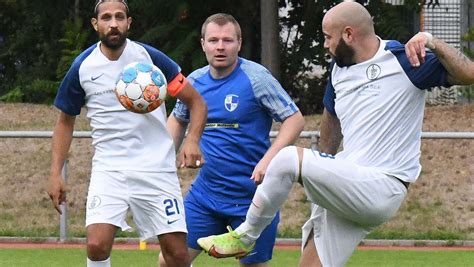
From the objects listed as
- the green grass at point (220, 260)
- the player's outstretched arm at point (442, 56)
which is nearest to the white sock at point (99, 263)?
the player's outstretched arm at point (442, 56)

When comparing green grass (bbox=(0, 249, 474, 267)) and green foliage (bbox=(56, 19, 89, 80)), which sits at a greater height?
green foliage (bbox=(56, 19, 89, 80))

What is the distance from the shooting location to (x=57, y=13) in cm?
2069

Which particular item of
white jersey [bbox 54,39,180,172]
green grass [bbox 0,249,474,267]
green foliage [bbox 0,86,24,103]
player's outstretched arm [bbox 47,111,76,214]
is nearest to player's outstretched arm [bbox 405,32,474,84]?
white jersey [bbox 54,39,180,172]

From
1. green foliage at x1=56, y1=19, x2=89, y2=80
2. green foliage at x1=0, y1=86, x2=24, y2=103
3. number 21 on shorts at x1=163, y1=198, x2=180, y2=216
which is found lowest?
green foliage at x1=0, y1=86, x2=24, y2=103

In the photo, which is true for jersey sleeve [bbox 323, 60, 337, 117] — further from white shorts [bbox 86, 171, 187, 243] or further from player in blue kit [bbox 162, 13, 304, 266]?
white shorts [bbox 86, 171, 187, 243]

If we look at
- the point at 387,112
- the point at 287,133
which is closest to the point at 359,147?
the point at 387,112

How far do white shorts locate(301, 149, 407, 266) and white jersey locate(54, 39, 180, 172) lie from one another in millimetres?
1301

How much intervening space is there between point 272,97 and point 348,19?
4.82ft

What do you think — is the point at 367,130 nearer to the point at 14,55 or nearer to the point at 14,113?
the point at 14,113

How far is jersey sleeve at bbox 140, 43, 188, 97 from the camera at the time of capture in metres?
8.19

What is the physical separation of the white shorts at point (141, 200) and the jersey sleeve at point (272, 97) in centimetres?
88

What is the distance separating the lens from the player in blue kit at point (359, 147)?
22.3 feet

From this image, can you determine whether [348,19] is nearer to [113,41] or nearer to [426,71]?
[426,71]

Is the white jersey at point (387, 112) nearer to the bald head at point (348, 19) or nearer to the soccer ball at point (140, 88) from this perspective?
the bald head at point (348, 19)
